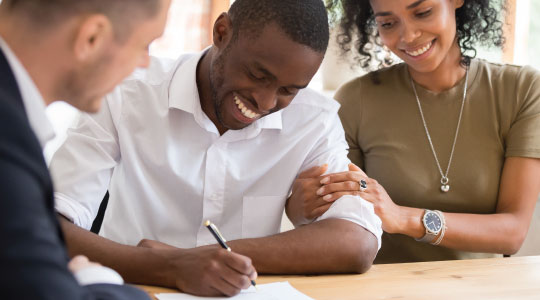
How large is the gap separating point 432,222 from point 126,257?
1062 millimetres

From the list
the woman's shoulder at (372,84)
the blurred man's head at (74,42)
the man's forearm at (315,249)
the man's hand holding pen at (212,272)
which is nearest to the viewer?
the blurred man's head at (74,42)

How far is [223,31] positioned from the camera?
1693 millimetres

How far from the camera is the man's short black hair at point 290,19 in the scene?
1.56 m

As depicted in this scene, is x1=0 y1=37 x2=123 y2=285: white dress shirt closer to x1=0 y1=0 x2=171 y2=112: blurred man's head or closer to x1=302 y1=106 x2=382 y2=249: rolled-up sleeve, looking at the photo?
x1=0 y1=0 x2=171 y2=112: blurred man's head

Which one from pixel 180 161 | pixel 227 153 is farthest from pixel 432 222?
pixel 180 161

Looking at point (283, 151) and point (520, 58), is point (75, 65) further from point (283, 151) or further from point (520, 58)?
point (520, 58)

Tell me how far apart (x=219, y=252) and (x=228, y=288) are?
0.29 ft

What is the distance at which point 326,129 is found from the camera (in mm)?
1887

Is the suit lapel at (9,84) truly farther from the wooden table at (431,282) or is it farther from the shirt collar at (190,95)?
the shirt collar at (190,95)

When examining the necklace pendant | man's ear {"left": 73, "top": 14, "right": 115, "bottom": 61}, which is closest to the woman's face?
the necklace pendant

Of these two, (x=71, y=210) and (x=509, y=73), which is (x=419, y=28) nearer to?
(x=509, y=73)

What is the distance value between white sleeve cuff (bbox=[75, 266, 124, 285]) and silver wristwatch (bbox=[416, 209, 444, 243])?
4.45 feet

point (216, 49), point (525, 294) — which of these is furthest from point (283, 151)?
point (525, 294)

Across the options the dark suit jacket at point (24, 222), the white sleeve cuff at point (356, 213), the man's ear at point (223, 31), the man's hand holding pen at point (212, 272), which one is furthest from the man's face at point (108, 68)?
the white sleeve cuff at point (356, 213)
